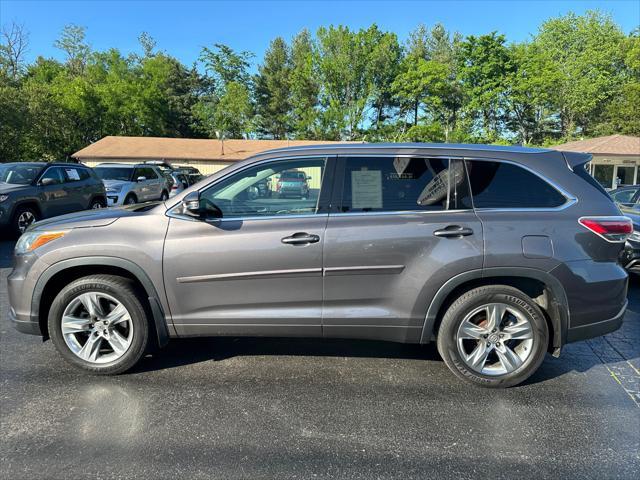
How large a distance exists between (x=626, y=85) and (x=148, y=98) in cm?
4585

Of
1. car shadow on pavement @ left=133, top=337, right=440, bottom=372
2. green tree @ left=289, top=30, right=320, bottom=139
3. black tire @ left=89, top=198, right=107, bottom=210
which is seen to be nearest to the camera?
car shadow on pavement @ left=133, top=337, right=440, bottom=372

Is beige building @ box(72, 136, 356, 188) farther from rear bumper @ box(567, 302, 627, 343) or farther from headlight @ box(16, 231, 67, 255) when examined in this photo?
rear bumper @ box(567, 302, 627, 343)

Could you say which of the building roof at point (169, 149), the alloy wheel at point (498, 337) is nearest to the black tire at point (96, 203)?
the alloy wheel at point (498, 337)

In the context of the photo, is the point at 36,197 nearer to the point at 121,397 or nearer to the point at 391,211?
the point at 121,397

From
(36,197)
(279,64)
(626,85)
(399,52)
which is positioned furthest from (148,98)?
(626,85)

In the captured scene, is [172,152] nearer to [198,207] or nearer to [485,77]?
[485,77]

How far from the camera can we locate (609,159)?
25.8 m

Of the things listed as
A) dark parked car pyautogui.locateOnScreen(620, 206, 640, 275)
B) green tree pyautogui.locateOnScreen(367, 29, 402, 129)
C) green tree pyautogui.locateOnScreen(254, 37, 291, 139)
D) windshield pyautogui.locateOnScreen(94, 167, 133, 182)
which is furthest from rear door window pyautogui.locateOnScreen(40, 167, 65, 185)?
green tree pyautogui.locateOnScreen(254, 37, 291, 139)

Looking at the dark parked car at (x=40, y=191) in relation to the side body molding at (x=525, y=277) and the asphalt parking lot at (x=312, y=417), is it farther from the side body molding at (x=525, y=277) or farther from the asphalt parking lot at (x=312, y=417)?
the side body molding at (x=525, y=277)

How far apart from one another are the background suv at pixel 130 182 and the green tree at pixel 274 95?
39.3 m

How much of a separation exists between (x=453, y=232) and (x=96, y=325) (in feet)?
9.46

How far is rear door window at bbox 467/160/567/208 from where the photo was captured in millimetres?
3324

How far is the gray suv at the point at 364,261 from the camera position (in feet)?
10.6

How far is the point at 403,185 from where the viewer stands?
3398mm
